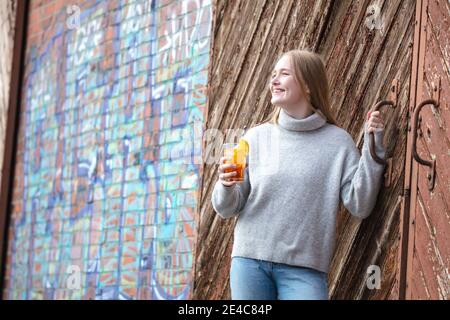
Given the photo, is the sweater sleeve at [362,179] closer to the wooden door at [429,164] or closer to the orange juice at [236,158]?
the wooden door at [429,164]

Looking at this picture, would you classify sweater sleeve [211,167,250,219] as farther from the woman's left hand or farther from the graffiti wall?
the graffiti wall

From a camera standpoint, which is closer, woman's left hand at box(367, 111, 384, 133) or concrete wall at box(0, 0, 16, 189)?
woman's left hand at box(367, 111, 384, 133)

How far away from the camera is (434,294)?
12.8 feet

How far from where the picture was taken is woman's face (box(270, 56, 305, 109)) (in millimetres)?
4125

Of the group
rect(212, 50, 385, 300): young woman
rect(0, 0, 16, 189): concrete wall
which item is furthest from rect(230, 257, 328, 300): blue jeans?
rect(0, 0, 16, 189): concrete wall

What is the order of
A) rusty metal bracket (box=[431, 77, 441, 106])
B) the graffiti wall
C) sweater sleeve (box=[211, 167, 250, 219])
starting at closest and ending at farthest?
rusty metal bracket (box=[431, 77, 441, 106])
sweater sleeve (box=[211, 167, 250, 219])
the graffiti wall

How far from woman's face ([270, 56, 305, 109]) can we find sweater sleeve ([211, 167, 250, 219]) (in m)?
0.37

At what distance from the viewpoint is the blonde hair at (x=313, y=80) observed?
4.16 meters

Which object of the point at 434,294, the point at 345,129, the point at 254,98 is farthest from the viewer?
the point at 254,98

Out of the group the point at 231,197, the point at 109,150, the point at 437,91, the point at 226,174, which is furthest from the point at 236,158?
the point at 109,150

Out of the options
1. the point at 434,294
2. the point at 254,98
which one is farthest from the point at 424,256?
the point at 254,98

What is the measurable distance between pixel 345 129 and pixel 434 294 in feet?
3.03

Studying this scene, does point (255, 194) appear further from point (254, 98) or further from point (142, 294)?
point (142, 294)

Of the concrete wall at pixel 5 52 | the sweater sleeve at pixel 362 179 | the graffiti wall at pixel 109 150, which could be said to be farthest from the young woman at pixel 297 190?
the concrete wall at pixel 5 52
